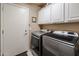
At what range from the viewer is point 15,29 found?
2.85 meters

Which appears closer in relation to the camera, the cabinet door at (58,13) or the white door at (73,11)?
the white door at (73,11)

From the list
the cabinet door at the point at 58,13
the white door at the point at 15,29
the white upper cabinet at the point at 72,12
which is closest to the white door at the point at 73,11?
the white upper cabinet at the point at 72,12

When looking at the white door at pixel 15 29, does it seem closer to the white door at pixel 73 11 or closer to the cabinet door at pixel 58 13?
the cabinet door at pixel 58 13

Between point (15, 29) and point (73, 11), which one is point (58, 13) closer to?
point (73, 11)

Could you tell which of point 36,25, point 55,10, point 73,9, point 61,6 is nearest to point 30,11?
point 36,25

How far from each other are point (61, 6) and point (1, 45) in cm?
168

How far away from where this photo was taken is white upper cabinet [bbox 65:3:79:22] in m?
1.46

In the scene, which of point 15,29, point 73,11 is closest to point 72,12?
point 73,11

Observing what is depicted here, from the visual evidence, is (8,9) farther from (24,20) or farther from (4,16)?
(24,20)

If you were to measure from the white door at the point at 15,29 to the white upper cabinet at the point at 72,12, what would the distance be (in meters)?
1.57

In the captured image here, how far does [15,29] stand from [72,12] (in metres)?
1.76

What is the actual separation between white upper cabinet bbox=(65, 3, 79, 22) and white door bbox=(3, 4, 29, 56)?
1569 millimetres

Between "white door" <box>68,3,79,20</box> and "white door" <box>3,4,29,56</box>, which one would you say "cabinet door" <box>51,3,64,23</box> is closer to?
"white door" <box>68,3,79,20</box>

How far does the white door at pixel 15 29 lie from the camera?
262cm
